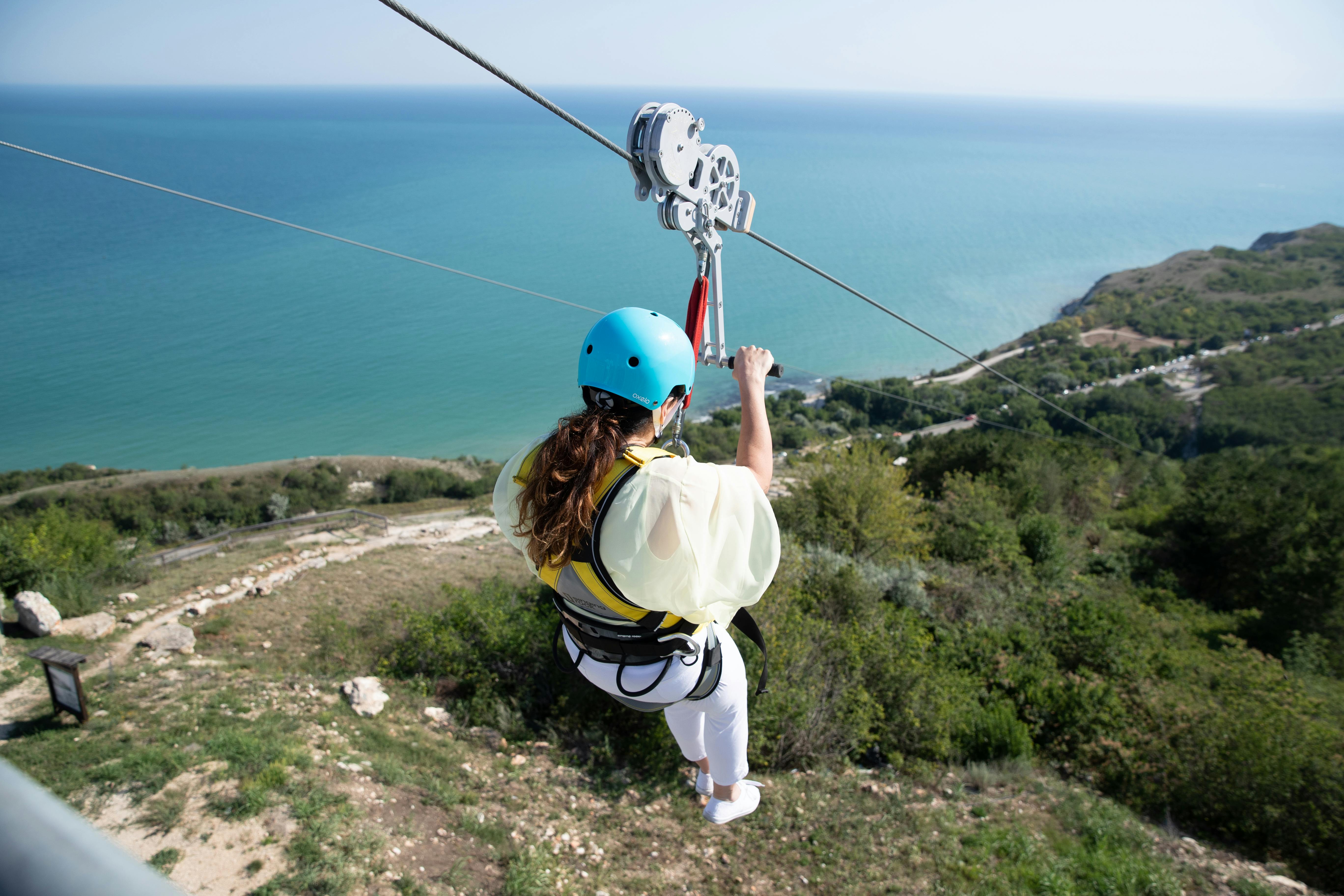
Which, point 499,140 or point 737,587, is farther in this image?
point 499,140

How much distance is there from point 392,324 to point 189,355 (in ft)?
60.5

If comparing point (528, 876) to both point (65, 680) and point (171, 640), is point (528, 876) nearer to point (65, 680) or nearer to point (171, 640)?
point (65, 680)

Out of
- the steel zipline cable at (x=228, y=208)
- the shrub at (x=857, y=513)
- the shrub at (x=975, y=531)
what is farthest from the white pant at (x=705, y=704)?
the shrub at (x=975, y=531)

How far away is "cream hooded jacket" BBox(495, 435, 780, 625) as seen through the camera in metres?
2.66

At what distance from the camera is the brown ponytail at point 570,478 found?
2.73m

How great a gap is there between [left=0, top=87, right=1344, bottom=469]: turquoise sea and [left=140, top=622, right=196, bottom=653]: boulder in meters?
41.6

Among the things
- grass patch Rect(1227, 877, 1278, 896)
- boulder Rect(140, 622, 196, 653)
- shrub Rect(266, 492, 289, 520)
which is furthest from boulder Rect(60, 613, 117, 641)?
shrub Rect(266, 492, 289, 520)

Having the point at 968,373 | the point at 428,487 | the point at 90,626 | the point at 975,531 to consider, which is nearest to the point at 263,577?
the point at 90,626

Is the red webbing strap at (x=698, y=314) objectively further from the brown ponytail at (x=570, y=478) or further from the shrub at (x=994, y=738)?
the shrub at (x=994, y=738)

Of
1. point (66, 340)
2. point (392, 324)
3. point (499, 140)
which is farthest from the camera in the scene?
point (499, 140)

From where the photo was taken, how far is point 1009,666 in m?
12.3

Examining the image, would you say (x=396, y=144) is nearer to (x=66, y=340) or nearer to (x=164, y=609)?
(x=66, y=340)

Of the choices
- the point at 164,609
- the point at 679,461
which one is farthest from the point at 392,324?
the point at 679,461

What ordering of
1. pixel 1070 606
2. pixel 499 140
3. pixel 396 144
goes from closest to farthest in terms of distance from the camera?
pixel 1070 606 → pixel 396 144 → pixel 499 140
